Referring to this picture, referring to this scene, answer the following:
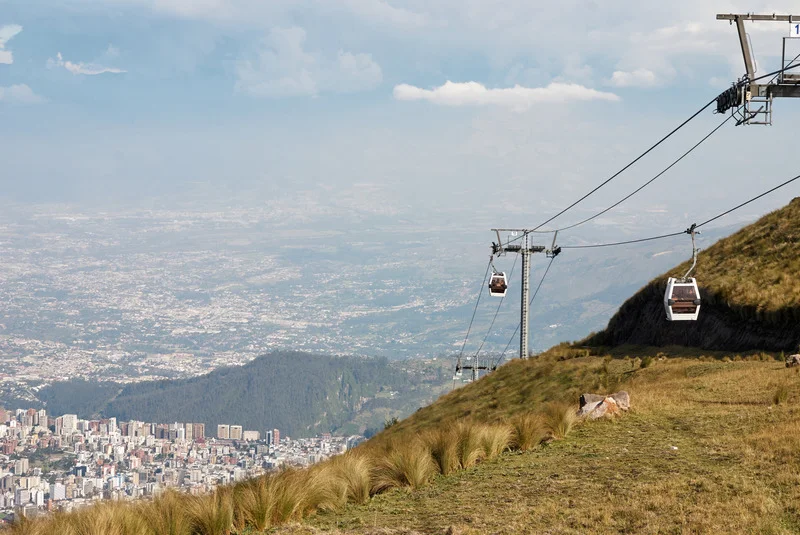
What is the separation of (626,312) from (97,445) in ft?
363

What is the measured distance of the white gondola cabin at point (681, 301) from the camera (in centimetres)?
2431

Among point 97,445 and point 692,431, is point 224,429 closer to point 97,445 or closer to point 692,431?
point 97,445

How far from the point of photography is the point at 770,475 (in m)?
10.0

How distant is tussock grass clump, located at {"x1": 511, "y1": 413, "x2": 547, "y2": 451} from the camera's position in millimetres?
14445

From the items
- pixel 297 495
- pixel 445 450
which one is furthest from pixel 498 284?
pixel 297 495

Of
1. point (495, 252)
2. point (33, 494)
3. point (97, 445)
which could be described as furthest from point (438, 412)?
point (97, 445)

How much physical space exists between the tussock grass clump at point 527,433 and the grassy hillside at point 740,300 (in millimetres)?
13579

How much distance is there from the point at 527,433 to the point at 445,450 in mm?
2108

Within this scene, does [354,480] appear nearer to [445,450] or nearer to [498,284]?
[445,450]

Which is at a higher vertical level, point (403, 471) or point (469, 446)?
point (469, 446)

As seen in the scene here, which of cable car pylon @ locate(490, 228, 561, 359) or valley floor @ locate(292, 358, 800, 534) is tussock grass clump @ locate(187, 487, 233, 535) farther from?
cable car pylon @ locate(490, 228, 561, 359)

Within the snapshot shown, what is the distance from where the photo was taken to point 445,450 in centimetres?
1316

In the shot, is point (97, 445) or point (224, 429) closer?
point (97, 445)

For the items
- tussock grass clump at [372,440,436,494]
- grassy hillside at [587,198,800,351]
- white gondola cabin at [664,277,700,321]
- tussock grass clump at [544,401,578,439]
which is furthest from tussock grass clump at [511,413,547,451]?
grassy hillside at [587,198,800,351]
